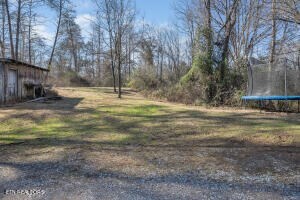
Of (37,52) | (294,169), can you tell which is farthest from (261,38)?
(37,52)

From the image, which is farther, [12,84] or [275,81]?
[12,84]

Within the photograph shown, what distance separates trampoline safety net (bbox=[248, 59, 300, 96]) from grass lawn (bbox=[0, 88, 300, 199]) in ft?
6.61

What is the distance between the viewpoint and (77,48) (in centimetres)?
3238

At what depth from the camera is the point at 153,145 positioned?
562 centimetres

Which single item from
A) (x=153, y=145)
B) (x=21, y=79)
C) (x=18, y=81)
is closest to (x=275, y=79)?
(x=153, y=145)

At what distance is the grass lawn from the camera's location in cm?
402

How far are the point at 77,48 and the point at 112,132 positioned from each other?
27.3 m

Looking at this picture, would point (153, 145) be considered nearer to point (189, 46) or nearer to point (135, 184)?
point (135, 184)

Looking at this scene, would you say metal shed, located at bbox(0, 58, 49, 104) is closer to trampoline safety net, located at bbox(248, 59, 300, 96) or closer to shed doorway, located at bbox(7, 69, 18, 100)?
shed doorway, located at bbox(7, 69, 18, 100)

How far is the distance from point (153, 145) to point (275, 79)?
20.7 feet

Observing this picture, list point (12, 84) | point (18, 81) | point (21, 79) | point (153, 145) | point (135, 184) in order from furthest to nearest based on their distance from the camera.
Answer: point (21, 79) < point (18, 81) < point (12, 84) < point (153, 145) < point (135, 184)

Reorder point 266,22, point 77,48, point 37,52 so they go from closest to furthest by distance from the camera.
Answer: point 266,22
point 37,52
point 77,48

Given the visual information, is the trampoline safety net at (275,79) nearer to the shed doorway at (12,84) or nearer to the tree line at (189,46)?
the tree line at (189,46)

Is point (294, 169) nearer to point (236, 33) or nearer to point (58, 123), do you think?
point (58, 123)
